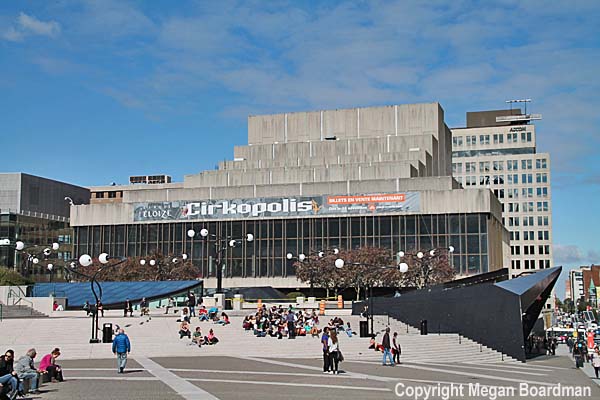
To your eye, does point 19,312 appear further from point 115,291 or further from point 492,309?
point 492,309

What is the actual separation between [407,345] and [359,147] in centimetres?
6239

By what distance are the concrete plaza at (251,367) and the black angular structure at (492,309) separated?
108 centimetres

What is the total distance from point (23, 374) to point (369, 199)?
7076cm

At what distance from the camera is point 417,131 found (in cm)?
10056

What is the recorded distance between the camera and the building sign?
296 ft

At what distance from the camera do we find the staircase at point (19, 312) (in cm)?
5000

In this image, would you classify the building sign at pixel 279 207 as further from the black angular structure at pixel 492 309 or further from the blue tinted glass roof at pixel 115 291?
the black angular structure at pixel 492 309

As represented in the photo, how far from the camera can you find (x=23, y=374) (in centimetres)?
2222
